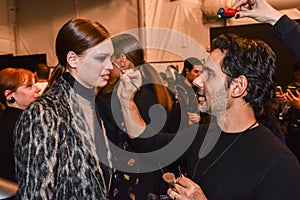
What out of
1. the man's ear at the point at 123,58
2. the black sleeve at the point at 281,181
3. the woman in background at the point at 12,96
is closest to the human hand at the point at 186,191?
the black sleeve at the point at 281,181

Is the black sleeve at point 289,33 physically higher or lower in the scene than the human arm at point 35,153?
higher

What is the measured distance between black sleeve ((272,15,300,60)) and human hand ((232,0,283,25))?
29 mm

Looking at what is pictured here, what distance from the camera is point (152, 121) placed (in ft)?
6.85

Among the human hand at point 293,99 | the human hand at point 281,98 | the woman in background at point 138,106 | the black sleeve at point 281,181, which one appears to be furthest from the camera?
the human hand at point 281,98

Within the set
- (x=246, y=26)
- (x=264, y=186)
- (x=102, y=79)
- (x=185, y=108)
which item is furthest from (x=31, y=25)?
(x=264, y=186)

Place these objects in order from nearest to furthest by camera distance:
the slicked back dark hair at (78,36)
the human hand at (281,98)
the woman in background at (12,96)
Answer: the slicked back dark hair at (78,36) → the woman in background at (12,96) → the human hand at (281,98)

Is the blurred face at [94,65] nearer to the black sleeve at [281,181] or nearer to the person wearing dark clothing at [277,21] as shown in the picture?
the person wearing dark clothing at [277,21]

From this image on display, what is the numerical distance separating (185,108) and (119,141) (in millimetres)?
1100

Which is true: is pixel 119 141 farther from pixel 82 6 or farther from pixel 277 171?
pixel 82 6

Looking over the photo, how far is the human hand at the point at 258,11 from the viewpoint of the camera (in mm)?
1368

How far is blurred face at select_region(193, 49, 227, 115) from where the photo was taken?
137 cm

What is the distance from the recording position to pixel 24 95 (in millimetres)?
2387

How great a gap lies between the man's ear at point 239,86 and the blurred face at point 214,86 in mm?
28

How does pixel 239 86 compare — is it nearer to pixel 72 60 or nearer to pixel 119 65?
pixel 72 60
